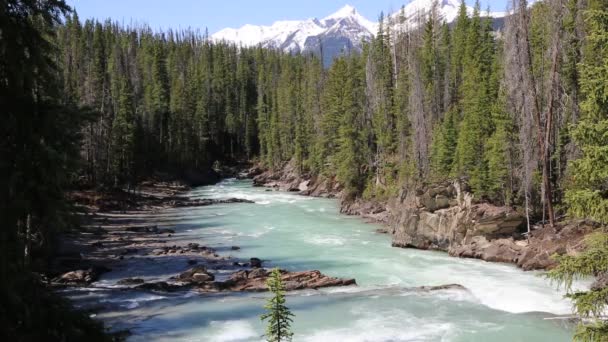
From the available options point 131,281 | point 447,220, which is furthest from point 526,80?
point 131,281

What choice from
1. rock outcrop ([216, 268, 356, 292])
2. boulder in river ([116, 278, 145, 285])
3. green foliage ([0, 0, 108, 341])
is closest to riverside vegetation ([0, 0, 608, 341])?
green foliage ([0, 0, 108, 341])

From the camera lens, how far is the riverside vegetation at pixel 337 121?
19.9 feet

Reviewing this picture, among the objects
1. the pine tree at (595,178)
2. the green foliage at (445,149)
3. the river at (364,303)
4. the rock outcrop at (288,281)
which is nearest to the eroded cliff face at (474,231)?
the river at (364,303)

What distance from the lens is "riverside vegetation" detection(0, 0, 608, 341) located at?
6066mm

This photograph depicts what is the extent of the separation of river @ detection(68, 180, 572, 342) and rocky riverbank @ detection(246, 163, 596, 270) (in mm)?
1109

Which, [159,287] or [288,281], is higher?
[288,281]

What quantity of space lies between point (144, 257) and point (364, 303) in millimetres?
15366

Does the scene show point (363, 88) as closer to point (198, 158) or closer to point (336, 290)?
point (198, 158)

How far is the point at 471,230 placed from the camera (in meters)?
31.8

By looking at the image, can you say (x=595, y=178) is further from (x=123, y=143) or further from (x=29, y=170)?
(x=123, y=143)

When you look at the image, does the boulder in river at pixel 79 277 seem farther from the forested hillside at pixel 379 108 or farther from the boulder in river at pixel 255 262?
the boulder in river at pixel 255 262

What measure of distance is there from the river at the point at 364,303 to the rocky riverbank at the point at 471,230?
3.64 ft

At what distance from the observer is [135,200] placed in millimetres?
56250

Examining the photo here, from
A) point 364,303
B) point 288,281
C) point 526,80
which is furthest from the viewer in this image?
point 526,80
